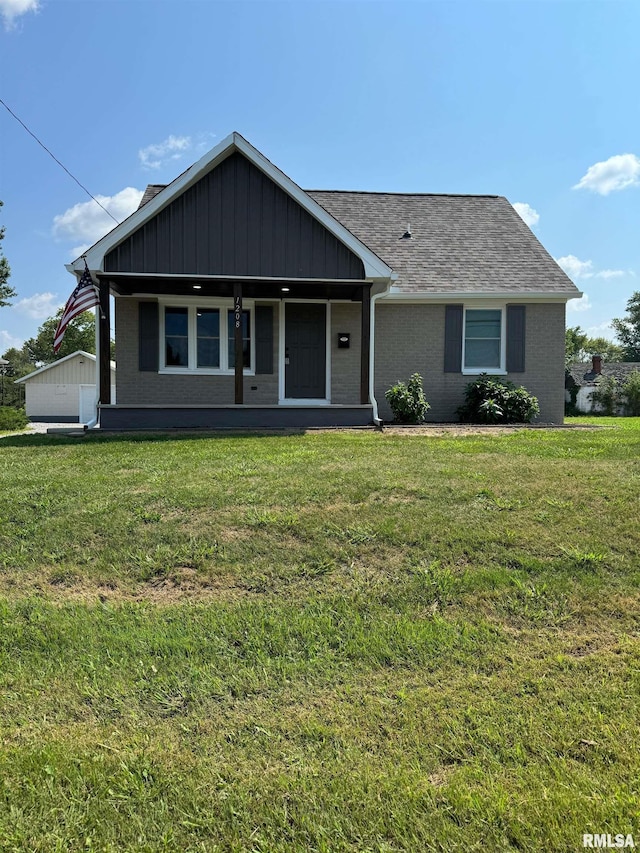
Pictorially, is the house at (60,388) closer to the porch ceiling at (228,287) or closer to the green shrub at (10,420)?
the green shrub at (10,420)

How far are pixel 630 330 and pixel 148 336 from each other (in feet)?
250

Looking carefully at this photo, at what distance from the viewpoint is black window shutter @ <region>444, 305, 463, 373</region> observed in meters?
12.8

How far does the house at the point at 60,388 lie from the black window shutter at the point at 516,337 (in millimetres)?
23059

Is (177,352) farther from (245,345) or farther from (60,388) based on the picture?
(60,388)

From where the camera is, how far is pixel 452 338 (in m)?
12.9

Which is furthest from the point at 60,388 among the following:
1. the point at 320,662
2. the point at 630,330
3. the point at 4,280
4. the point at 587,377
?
the point at 630,330

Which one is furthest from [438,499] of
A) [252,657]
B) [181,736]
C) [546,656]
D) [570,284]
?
[570,284]

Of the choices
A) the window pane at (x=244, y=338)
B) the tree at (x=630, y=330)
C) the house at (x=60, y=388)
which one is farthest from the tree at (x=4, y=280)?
the tree at (x=630, y=330)

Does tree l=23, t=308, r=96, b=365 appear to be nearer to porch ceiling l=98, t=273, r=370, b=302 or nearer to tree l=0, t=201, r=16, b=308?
tree l=0, t=201, r=16, b=308

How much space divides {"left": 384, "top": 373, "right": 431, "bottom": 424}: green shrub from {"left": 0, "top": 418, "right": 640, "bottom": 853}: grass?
610cm

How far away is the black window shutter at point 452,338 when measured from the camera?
12.8 m

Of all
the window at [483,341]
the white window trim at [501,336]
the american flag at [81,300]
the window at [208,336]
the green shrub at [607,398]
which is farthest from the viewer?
the green shrub at [607,398]

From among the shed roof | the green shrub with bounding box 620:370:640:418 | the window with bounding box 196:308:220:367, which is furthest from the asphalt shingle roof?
the shed roof

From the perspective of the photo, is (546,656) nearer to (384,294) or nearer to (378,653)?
(378,653)
